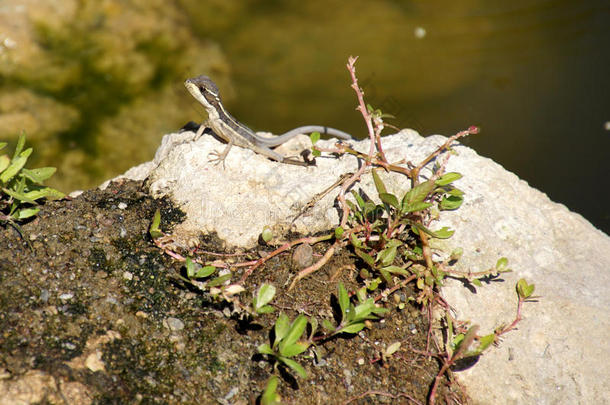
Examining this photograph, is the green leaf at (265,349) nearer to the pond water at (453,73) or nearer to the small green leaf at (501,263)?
the small green leaf at (501,263)

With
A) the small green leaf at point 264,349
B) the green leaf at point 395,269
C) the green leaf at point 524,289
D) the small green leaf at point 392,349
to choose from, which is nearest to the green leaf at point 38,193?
the small green leaf at point 264,349

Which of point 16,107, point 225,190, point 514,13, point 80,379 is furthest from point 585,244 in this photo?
point 16,107

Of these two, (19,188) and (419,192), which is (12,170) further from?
(419,192)

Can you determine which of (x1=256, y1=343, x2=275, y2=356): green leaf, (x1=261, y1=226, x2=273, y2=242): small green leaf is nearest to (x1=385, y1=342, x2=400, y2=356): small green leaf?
(x1=256, y1=343, x2=275, y2=356): green leaf

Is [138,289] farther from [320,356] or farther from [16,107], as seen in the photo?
[16,107]

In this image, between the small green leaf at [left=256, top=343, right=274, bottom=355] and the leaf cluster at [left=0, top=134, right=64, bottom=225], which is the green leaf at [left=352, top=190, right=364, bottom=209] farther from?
the leaf cluster at [left=0, top=134, right=64, bottom=225]

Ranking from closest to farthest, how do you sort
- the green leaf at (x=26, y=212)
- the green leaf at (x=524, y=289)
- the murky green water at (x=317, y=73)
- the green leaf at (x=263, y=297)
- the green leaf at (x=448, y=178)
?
the green leaf at (x=263, y=297) → the green leaf at (x=26, y=212) → the green leaf at (x=524, y=289) → the green leaf at (x=448, y=178) → the murky green water at (x=317, y=73)
